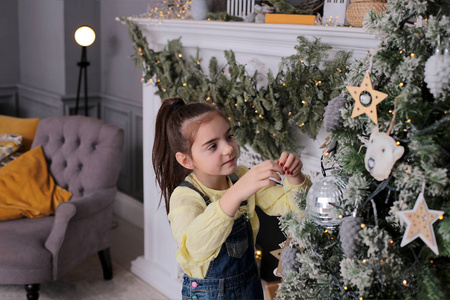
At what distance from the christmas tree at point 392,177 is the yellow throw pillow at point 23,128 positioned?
2598mm

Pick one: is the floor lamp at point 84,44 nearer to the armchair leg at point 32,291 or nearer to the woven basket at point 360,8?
the armchair leg at point 32,291

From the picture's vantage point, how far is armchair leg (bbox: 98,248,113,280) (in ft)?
9.70

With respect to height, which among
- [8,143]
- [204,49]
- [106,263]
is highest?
[204,49]

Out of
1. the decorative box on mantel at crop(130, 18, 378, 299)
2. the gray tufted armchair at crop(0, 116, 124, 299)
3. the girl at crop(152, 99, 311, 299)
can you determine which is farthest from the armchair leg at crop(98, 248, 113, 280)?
the girl at crop(152, 99, 311, 299)

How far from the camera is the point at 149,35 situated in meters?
2.59

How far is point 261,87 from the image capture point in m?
1.98

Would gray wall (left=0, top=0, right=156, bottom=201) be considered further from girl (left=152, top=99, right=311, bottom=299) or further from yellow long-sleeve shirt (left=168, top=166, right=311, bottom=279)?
yellow long-sleeve shirt (left=168, top=166, right=311, bottom=279)

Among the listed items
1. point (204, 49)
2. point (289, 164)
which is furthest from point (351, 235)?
point (204, 49)

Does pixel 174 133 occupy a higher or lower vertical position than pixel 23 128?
higher

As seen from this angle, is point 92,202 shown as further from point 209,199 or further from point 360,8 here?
point 360,8

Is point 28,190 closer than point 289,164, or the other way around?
point 289,164

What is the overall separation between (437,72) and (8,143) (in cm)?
284

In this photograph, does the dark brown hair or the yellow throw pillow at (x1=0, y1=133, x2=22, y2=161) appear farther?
the yellow throw pillow at (x1=0, y1=133, x2=22, y2=161)

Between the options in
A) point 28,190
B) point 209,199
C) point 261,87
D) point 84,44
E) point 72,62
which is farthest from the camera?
point 72,62
